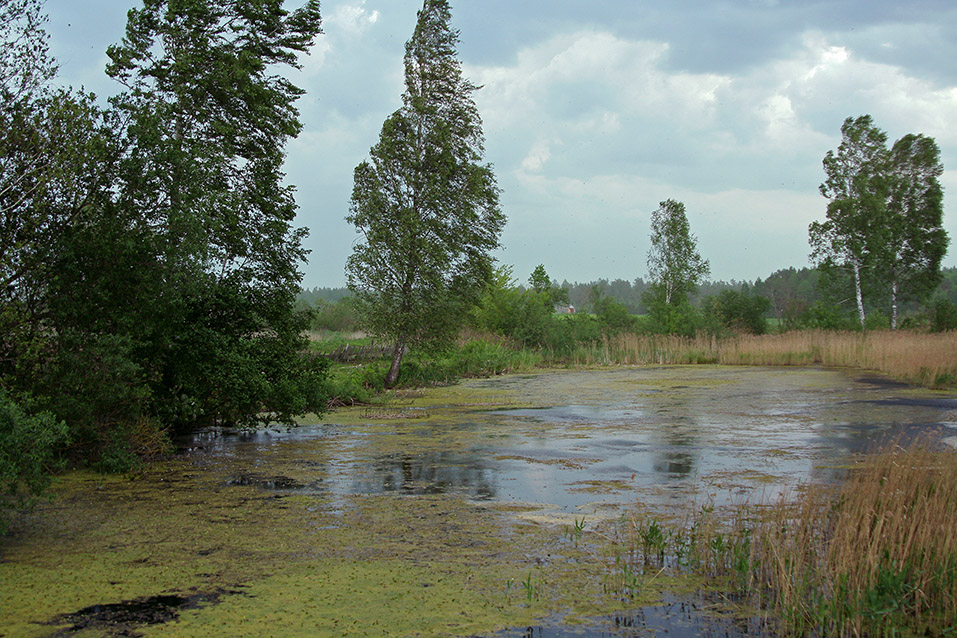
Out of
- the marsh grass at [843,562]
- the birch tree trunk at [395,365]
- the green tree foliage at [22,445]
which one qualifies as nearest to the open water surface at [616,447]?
the marsh grass at [843,562]

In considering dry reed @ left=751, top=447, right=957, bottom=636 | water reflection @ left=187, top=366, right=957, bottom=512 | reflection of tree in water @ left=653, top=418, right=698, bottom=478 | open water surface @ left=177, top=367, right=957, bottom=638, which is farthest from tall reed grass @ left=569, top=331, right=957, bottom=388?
dry reed @ left=751, top=447, right=957, bottom=636

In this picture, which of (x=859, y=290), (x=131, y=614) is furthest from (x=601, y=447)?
(x=859, y=290)

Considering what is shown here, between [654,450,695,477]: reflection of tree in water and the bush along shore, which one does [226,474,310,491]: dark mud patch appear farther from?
the bush along shore

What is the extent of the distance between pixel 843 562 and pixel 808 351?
29.1 meters

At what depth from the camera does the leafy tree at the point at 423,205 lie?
74.9 ft

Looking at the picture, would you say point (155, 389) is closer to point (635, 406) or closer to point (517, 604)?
point (517, 604)

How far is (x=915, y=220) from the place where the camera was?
39719mm

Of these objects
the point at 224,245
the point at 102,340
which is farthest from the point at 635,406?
the point at 102,340

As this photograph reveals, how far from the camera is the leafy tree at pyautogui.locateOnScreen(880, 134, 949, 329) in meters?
39.4

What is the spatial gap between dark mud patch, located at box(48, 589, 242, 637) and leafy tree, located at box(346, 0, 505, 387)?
17662 mm

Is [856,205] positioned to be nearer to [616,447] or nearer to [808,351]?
[808,351]

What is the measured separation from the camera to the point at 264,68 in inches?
517

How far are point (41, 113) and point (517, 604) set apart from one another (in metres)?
7.70

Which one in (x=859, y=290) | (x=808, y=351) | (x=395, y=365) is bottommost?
(x=808, y=351)
